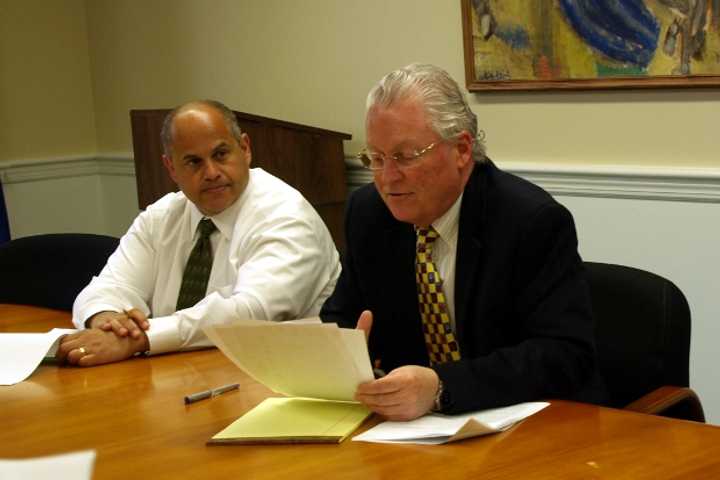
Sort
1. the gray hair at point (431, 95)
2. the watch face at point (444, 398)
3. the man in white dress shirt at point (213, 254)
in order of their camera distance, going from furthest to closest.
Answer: the man in white dress shirt at point (213, 254), the gray hair at point (431, 95), the watch face at point (444, 398)

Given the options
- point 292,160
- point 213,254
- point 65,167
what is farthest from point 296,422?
point 65,167

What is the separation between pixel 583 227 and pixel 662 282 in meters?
1.72

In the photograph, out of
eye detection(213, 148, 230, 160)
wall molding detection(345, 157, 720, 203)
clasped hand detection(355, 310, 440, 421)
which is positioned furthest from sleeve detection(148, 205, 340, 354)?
wall molding detection(345, 157, 720, 203)

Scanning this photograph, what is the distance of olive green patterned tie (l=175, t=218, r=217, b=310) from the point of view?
340cm

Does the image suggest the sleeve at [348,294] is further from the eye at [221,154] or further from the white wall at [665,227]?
the white wall at [665,227]

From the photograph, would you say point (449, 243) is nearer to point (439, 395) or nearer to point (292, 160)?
point (439, 395)

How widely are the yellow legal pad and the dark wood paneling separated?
8.38 ft

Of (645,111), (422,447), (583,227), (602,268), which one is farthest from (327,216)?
(422,447)

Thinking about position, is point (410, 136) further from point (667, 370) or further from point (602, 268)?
point (667, 370)

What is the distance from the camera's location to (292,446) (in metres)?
2.10

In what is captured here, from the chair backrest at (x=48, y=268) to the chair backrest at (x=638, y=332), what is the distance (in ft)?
6.43

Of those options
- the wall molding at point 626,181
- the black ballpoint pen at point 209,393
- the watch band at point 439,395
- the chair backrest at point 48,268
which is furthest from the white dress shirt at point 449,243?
the chair backrest at point 48,268

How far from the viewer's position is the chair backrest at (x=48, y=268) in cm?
393

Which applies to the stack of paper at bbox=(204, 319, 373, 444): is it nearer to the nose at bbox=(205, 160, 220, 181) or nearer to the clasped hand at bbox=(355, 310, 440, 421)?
the clasped hand at bbox=(355, 310, 440, 421)
